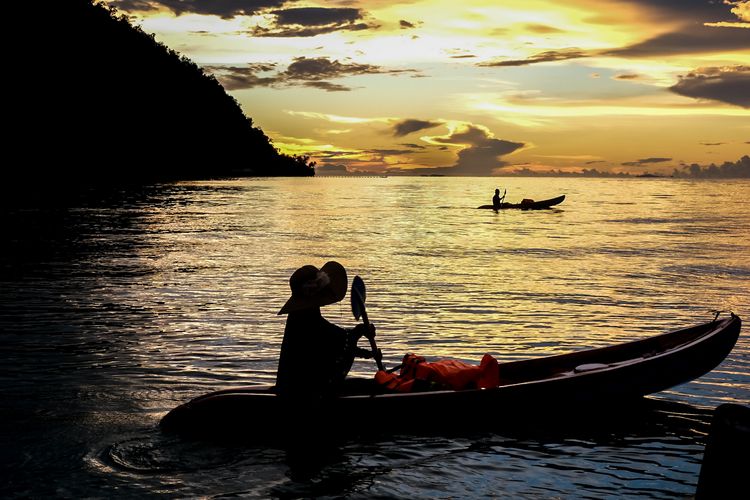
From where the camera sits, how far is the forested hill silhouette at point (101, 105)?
95000 millimetres

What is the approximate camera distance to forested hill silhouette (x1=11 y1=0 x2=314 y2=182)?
95000 millimetres

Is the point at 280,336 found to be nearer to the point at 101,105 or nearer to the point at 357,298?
the point at 357,298

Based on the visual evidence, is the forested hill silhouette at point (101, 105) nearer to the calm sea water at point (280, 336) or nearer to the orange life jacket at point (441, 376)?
the calm sea water at point (280, 336)

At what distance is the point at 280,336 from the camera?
13820mm

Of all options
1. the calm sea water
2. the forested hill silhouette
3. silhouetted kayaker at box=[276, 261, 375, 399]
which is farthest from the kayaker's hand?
the forested hill silhouette

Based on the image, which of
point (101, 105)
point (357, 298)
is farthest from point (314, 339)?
point (101, 105)

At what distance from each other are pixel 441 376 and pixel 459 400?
0.35 meters

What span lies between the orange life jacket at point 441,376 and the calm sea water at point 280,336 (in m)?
0.58

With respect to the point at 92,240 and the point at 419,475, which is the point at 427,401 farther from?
the point at 92,240

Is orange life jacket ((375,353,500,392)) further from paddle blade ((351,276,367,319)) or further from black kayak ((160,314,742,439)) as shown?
paddle blade ((351,276,367,319))

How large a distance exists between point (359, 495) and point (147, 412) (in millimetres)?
3395

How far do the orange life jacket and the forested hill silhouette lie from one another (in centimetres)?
8071

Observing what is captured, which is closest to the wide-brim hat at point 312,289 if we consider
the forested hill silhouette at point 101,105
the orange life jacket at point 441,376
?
the orange life jacket at point 441,376

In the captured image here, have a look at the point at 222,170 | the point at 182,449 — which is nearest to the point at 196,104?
the point at 222,170
